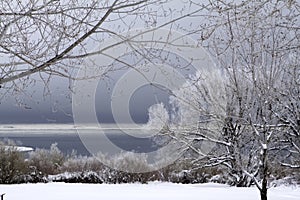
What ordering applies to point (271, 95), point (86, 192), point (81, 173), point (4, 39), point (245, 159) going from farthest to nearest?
point (81, 173) < point (245, 159) < point (86, 192) < point (271, 95) < point (4, 39)

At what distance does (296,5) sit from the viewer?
165 inches

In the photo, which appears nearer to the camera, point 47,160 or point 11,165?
point 11,165

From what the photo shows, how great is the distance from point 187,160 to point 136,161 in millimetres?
2687

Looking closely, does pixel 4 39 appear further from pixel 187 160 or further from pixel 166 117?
pixel 187 160

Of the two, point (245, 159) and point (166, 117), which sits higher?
point (166, 117)

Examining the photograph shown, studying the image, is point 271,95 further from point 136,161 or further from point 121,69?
point 136,161

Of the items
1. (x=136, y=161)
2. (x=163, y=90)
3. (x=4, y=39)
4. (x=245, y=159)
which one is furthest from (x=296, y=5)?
(x=136, y=161)

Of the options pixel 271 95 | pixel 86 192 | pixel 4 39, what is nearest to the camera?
pixel 4 39

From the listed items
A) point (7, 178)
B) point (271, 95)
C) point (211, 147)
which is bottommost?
point (7, 178)

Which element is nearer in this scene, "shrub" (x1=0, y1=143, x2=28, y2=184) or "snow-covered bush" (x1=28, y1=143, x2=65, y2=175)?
"shrub" (x1=0, y1=143, x2=28, y2=184)

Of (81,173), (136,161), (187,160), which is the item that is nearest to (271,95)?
(187,160)

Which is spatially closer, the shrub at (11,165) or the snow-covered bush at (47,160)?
the shrub at (11,165)

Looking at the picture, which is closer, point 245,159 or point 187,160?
point 245,159

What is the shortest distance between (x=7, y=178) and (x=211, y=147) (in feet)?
31.0
